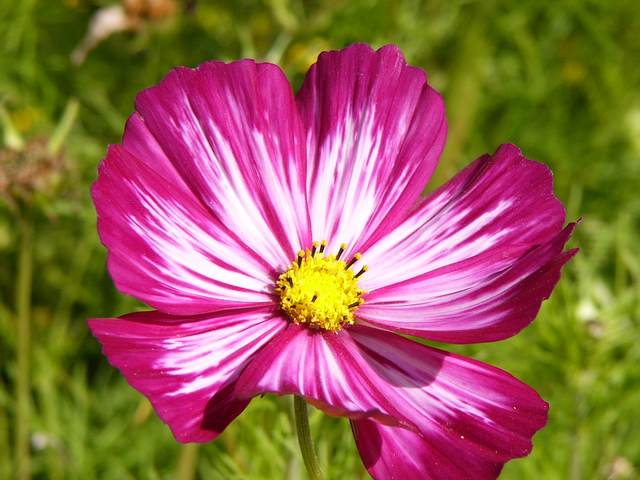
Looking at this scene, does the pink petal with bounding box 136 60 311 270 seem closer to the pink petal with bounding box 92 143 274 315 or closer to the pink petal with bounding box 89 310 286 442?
the pink petal with bounding box 92 143 274 315

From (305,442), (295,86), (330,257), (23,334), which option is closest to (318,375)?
(305,442)

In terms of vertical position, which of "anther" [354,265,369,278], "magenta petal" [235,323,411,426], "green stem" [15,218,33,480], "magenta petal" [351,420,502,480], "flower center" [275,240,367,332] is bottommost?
"magenta petal" [351,420,502,480]

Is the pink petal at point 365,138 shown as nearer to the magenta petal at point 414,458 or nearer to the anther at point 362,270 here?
the anther at point 362,270

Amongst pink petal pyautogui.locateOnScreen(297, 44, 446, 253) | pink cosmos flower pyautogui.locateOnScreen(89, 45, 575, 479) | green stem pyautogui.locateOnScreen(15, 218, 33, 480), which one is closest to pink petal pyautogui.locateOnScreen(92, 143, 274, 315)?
pink cosmos flower pyautogui.locateOnScreen(89, 45, 575, 479)

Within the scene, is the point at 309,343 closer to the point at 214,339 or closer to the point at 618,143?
the point at 214,339

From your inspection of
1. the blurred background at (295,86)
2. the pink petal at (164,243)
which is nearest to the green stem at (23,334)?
the blurred background at (295,86)

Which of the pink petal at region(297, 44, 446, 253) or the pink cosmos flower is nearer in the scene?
the pink cosmos flower

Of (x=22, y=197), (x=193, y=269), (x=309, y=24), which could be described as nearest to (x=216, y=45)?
(x=309, y=24)

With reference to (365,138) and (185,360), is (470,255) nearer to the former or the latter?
(365,138)
